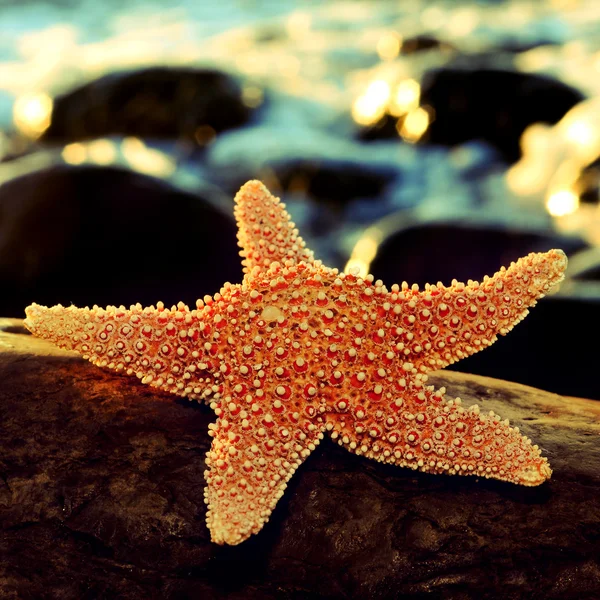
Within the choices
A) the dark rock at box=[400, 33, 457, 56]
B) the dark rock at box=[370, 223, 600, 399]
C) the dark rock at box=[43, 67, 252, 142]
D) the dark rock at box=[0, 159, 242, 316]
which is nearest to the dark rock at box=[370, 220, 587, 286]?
the dark rock at box=[370, 223, 600, 399]

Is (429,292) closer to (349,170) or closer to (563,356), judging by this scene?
(563,356)

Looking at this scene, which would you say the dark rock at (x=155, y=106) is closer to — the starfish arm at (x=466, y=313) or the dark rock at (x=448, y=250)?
the dark rock at (x=448, y=250)

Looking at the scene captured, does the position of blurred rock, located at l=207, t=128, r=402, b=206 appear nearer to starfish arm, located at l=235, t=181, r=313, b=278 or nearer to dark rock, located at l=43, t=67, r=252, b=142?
dark rock, located at l=43, t=67, r=252, b=142

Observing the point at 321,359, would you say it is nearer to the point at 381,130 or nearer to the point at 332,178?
the point at 332,178

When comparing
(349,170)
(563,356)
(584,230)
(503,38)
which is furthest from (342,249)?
(503,38)

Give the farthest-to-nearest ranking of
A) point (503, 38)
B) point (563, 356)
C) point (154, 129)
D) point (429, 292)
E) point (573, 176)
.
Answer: point (503, 38) → point (154, 129) → point (573, 176) → point (563, 356) → point (429, 292)

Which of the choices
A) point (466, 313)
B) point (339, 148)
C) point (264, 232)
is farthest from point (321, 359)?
point (339, 148)

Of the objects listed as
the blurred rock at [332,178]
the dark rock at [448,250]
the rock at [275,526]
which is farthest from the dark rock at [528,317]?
the blurred rock at [332,178]
